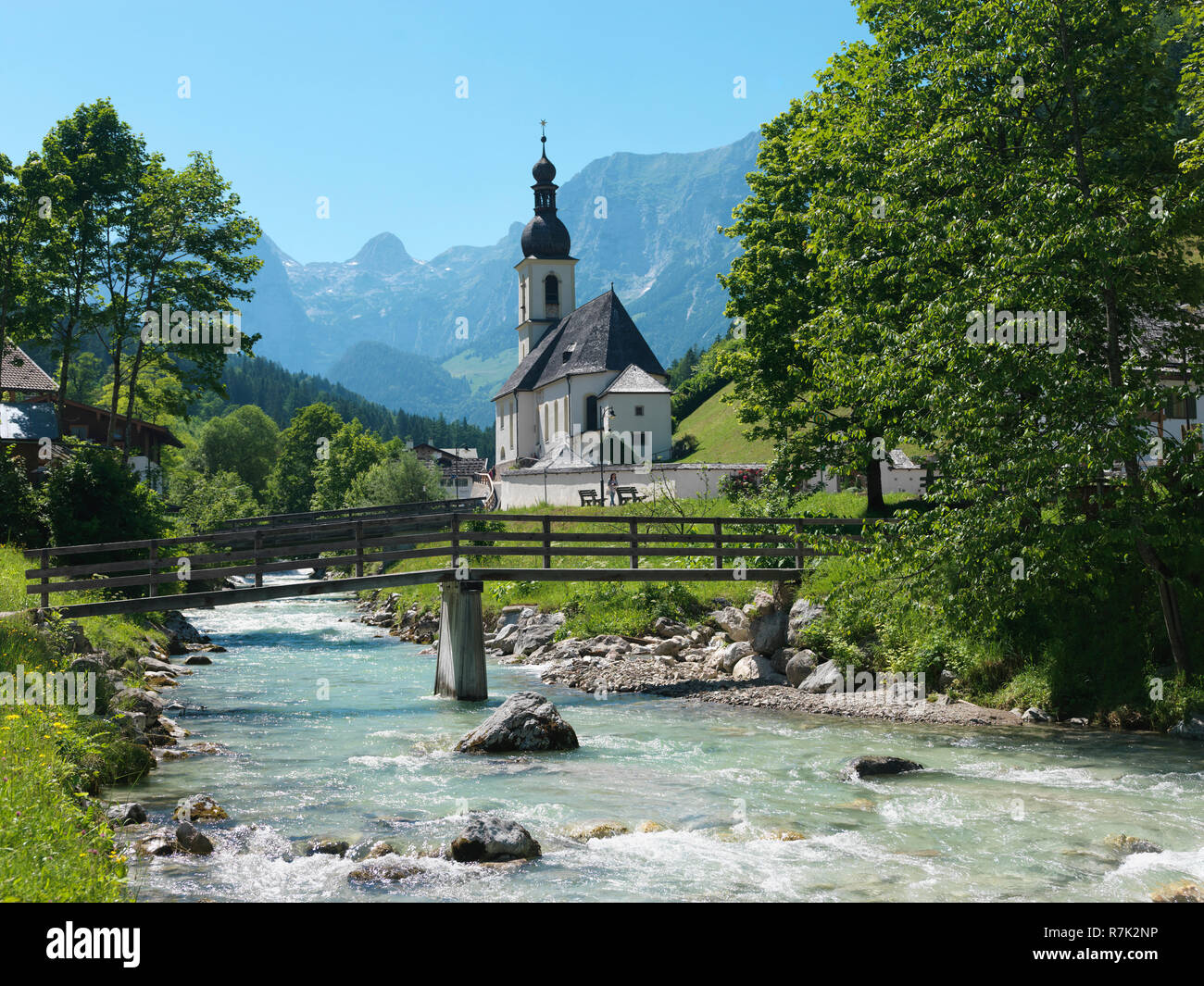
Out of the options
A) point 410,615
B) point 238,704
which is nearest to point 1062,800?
point 238,704

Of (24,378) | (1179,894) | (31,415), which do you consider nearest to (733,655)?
(1179,894)

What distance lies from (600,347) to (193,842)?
225 ft

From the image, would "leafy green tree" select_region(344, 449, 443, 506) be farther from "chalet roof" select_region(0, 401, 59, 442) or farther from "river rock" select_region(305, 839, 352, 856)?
"river rock" select_region(305, 839, 352, 856)

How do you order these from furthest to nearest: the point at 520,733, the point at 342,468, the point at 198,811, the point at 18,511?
the point at 342,468 < the point at 18,511 < the point at 520,733 < the point at 198,811

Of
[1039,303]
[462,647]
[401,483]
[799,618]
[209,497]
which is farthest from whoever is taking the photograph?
[209,497]

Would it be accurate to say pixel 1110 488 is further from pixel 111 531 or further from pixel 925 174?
pixel 111 531

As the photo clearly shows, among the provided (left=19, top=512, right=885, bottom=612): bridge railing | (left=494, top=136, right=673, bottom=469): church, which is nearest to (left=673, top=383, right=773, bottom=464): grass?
(left=494, top=136, right=673, bottom=469): church

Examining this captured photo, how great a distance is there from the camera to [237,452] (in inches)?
4660

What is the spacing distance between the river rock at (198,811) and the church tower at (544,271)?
87.3 meters

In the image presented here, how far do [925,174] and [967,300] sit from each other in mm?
3181

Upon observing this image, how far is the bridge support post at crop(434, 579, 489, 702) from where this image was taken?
2083 cm

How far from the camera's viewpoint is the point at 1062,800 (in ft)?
38.1

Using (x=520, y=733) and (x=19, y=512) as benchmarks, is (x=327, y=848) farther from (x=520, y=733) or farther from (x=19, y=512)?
(x=19, y=512)

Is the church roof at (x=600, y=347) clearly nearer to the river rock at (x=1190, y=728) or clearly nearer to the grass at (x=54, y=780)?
the river rock at (x=1190, y=728)
